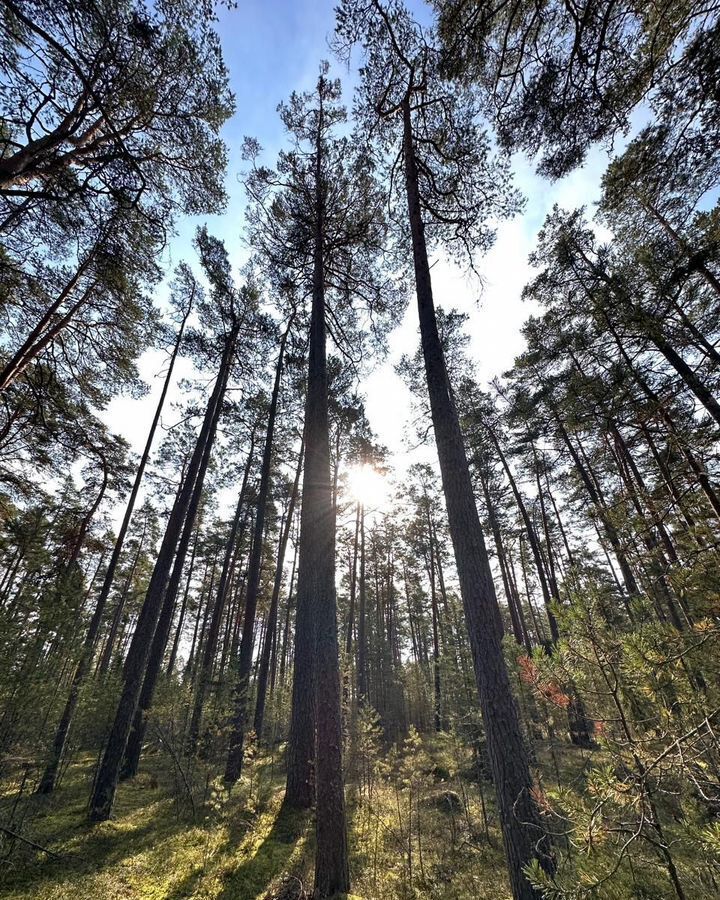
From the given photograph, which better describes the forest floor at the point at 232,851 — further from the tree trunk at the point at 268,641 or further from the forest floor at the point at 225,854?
the tree trunk at the point at 268,641

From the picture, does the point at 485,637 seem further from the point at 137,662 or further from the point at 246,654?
the point at 246,654

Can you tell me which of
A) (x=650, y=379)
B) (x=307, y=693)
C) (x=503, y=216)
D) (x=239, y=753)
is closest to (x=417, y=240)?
(x=503, y=216)

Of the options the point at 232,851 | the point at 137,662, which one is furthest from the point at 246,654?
the point at 232,851

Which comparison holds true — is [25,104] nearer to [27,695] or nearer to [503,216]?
[503,216]

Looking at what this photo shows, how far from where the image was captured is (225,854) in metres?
5.39

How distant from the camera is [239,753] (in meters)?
9.28

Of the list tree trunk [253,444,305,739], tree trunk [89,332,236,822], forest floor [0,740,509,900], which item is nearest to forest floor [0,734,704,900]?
forest floor [0,740,509,900]

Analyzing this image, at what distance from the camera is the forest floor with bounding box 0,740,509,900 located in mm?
4488

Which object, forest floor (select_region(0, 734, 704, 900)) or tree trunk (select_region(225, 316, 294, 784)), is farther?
tree trunk (select_region(225, 316, 294, 784))

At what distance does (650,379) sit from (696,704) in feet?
21.9

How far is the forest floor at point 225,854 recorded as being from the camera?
4488mm

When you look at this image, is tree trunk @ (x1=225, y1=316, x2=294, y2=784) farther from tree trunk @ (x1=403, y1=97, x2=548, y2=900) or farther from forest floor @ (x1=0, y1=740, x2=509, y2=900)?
tree trunk @ (x1=403, y1=97, x2=548, y2=900)

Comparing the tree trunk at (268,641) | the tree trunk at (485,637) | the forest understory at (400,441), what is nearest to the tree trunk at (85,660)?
the forest understory at (400,441)

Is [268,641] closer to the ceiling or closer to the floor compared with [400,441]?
closer to the floor
